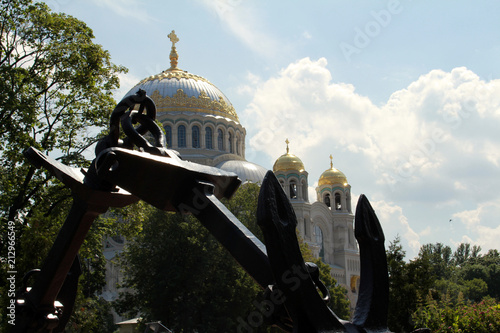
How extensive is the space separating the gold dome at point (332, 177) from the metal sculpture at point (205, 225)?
4407cm

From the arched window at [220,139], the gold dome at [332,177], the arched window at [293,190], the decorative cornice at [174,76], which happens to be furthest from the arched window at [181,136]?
the gold dome at [332,177]

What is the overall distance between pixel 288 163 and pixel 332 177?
7.02 metres

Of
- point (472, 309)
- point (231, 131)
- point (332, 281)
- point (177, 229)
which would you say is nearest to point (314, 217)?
point (231, 131)

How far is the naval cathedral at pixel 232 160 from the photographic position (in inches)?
1654

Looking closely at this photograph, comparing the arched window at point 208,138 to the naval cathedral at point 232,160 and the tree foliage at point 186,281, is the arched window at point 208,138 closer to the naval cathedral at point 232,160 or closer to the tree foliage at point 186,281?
the naval cathedral at point 232,160

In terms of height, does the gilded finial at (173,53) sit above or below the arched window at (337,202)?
above

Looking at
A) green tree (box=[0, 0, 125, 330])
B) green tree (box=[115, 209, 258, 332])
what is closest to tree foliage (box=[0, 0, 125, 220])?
green tree (box=[0, 0, 125, 330])

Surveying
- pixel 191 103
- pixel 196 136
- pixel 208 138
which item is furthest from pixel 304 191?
pixel 191 103

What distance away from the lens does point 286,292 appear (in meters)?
3.05

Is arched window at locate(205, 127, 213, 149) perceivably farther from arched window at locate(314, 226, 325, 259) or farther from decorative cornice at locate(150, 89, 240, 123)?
arched window at locate(314, 226, 325, 259)

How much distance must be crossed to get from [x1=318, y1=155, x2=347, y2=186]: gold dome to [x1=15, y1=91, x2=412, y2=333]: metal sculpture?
44.1m

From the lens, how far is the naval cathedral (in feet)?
138

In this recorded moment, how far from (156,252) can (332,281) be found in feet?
32.8

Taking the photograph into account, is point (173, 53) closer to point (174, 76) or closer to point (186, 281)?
point (174, 76)
